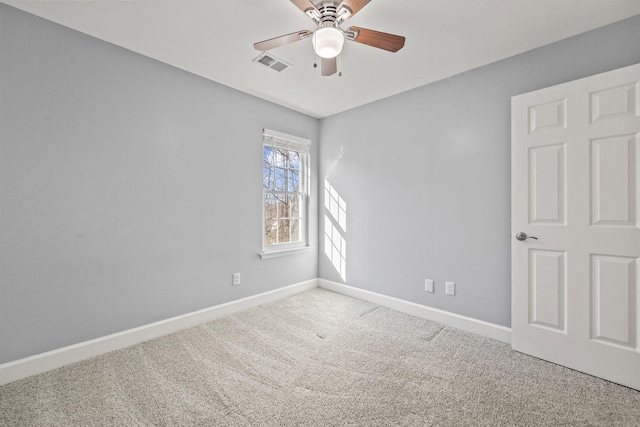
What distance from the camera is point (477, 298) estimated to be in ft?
8.77

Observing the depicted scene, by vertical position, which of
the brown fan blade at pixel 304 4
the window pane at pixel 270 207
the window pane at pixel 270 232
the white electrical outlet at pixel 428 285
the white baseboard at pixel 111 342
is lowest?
the white baseboard at pixel 111 342

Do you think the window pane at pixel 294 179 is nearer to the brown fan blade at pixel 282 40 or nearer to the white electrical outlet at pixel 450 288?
the brown fan blade at pixel 282 40

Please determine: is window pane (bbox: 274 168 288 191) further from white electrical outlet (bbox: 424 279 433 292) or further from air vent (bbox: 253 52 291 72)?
white electrical outlet (bbox: 424 279 433 292)

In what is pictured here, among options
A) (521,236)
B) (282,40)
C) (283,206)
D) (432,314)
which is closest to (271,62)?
(282,40)

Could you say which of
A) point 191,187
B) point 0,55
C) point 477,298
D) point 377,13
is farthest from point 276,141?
point 477,298

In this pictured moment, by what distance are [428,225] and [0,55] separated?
3.68 meters

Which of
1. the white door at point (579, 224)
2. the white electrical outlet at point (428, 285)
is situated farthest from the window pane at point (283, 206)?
the white door at point (579, 224)

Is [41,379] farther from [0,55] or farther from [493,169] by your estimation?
[493,169]

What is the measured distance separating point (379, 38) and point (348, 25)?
42 cm

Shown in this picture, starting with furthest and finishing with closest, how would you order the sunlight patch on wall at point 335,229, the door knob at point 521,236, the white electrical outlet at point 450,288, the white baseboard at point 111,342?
the sunlight patch on wall at point 335,229 → the white electrical outlet at point 450,288 → the door knob at point 521,236 → the white baseboard at point 111,342

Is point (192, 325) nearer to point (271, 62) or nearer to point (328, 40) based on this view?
point (271, 62)

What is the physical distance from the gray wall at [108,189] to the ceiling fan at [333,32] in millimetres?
1338

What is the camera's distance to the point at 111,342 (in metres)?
2.29

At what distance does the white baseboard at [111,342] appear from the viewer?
1.92m
